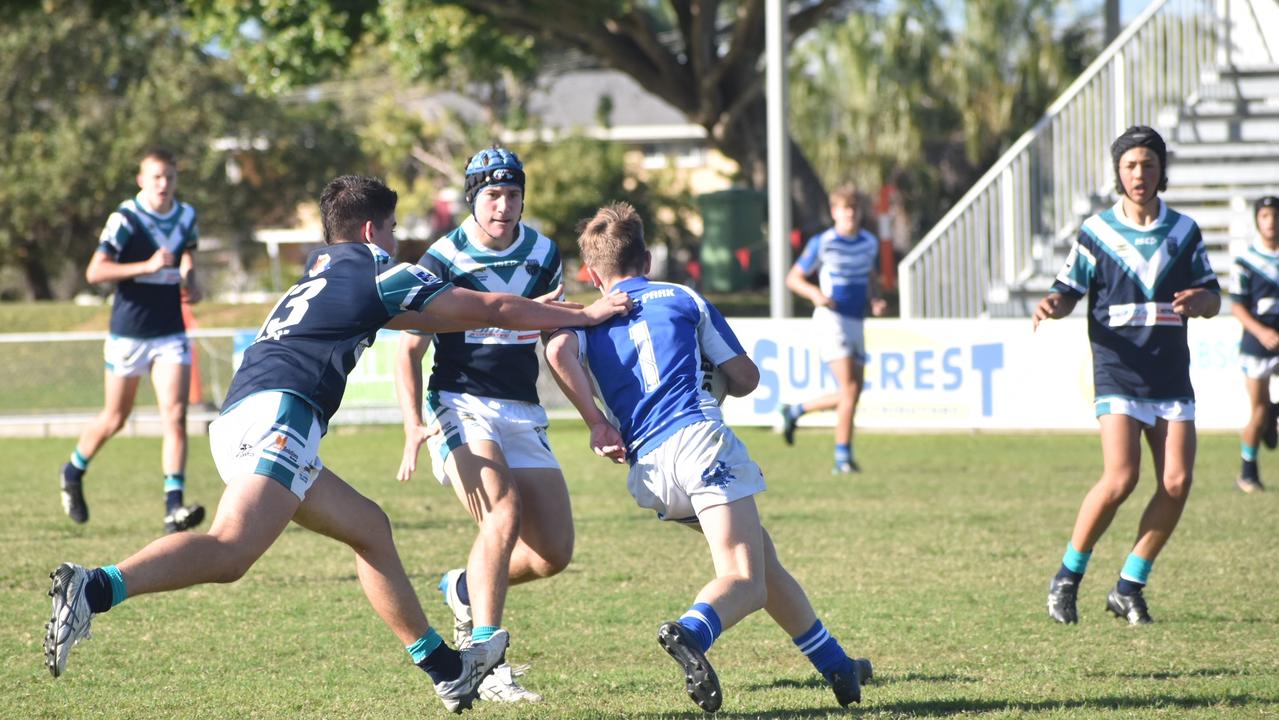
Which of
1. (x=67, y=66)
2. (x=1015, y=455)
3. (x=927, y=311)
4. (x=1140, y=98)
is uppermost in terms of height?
(x=67, y=66)

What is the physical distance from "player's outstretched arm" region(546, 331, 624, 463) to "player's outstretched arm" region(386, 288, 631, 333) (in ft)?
0.24

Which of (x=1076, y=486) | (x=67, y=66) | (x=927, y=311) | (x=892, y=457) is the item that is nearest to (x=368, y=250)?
(x=1076, y=486)

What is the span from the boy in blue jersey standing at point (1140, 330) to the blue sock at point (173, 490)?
5.45 m

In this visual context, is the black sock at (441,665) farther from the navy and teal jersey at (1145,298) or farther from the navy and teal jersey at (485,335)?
the navy and teal jersey at (1145,298)

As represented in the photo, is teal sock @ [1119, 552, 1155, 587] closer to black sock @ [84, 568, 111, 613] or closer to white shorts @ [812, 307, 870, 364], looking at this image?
black sock @ [84, 568, 111, 613]

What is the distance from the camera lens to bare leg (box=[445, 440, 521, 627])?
18.5ft

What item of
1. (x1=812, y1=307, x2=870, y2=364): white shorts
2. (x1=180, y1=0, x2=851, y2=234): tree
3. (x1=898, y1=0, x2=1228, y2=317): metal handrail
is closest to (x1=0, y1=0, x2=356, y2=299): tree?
(x1=180, y1=0, x2=851, y2=234): tree

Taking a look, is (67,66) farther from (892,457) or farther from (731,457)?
(731,457)

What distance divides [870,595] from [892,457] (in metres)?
7.32

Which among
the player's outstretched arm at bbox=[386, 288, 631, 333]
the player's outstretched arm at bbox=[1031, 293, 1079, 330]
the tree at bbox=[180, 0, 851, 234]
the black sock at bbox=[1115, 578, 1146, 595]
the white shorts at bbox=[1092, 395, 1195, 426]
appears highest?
the tree at bbox=[180, 0, 851, 234]

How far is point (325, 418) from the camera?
5098mm

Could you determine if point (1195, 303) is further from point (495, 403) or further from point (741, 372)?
point (495, 403)

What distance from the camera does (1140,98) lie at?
755 inches

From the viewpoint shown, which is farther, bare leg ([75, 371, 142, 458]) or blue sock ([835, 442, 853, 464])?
blue sock ([835, 442, 853, 464])
